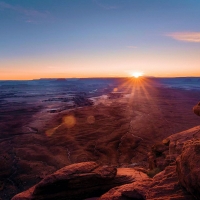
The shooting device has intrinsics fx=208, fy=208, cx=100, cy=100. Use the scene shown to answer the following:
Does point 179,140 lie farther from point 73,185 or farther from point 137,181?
point 73,185

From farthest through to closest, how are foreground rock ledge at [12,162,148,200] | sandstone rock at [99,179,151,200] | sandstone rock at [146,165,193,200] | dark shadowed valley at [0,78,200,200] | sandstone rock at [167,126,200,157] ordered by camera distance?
1. sandstone rock at [167,126,200,157]
2. dark shadowed valley at [0,78,200,200]
3. foreground rock ledge at [12,162,148,200]
4. sandstone rock at [99,179,151,200]
5. sandstone rock at [146,165,193,200]

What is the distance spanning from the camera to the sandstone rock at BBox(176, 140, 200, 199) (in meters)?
4.99

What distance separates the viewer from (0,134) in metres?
22.9

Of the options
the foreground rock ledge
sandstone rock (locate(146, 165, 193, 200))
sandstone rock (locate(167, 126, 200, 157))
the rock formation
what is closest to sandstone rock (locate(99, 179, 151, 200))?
the rock formation

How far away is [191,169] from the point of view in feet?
17.4

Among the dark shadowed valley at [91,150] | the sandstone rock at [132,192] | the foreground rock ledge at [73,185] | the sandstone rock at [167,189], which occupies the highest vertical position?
the sandstone rock at [167,189]

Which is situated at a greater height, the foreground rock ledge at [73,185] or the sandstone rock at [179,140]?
the sandstone rock at [179,140]

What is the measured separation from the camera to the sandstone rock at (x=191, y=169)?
499 centimetres

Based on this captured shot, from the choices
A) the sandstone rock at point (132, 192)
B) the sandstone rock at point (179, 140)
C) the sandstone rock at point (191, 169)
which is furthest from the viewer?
the sandstone rock at point (179, 140)

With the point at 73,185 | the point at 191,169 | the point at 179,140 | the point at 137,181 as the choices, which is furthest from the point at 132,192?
the point at 179,140

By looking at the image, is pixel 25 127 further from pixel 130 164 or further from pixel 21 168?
pixel 130 164

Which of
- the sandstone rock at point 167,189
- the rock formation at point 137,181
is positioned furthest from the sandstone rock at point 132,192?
the sandstone rock at point 167,189

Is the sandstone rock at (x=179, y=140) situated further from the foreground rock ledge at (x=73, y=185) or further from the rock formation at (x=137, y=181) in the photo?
the foreground rock ledge at (x=73, y=185)

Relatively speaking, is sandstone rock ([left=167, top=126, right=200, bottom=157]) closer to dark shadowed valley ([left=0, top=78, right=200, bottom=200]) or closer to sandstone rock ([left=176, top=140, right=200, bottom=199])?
dark shadowed valley ([left=0, top=78, right=200, bottom=200])
